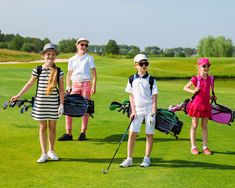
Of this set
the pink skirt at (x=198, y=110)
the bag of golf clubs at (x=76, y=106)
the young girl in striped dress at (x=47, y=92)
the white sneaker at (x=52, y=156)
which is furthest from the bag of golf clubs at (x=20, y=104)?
the pink skirt at (x=198, y=110)

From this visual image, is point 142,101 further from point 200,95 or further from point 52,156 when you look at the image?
point 52,156

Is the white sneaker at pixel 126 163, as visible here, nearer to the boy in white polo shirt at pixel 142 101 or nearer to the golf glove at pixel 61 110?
the boy in white polo shirt at pixel 142 101

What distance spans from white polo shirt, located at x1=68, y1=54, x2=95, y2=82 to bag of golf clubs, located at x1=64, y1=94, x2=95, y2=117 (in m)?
0.54

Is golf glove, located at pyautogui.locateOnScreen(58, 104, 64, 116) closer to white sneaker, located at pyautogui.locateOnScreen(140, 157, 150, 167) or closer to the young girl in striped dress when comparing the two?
the young girl in striped dress

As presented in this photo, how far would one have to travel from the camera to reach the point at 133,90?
25.1 feet

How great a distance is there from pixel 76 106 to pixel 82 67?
0.92m

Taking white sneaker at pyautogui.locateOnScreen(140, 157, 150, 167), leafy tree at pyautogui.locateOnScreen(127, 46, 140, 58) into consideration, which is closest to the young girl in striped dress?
white sneaker at pyautogui.locateOnScreen(140, 157, 150, 167)

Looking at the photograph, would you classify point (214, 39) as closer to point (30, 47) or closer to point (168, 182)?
point (30, 47)

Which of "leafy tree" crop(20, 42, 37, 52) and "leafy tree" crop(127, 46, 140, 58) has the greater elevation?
"leafy tree" crop(20, 42, 37, 52)

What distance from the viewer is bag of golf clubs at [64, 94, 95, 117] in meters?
9.20

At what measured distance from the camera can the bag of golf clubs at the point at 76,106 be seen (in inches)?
362

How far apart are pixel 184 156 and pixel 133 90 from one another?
1685mm

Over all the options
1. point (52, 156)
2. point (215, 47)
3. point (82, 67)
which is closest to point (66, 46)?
point (215, 47)

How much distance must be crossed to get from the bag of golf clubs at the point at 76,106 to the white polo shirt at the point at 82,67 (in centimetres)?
54
